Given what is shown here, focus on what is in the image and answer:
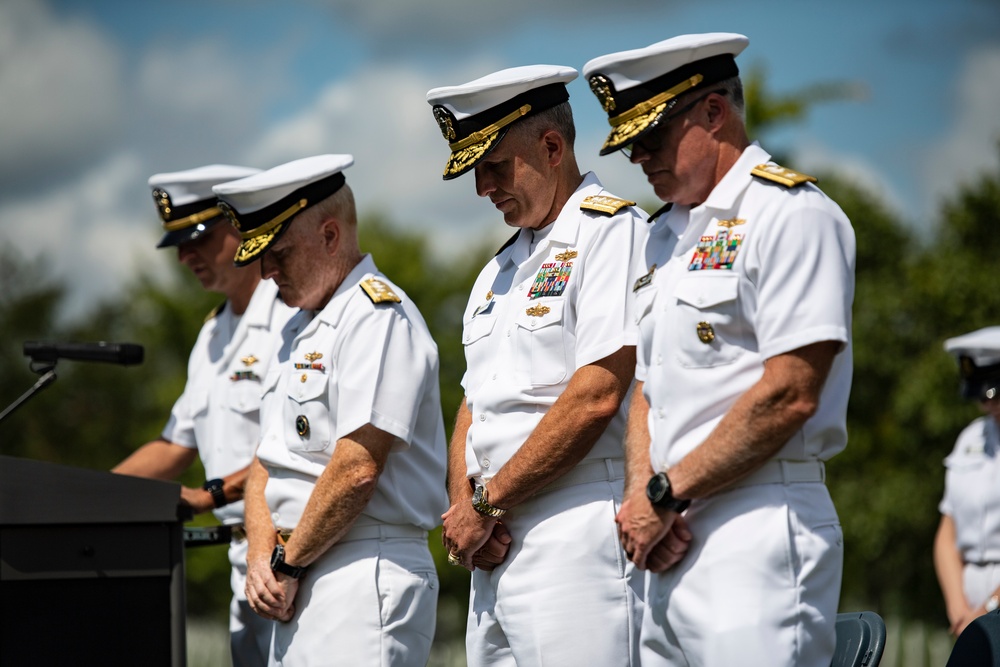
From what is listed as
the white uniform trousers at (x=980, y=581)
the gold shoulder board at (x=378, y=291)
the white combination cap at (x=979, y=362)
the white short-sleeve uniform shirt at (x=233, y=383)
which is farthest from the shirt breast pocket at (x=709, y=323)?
the white uniform trousers at (x=980, y=581)

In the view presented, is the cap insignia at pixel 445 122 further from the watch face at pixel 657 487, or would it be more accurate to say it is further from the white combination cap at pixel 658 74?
the watch face at pixel 657 487

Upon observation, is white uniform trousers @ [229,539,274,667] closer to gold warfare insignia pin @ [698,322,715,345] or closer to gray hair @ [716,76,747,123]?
gold warfare insignia pin @ [698,322,715,345]

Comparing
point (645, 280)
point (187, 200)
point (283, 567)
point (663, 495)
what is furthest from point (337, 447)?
point (187, 200)

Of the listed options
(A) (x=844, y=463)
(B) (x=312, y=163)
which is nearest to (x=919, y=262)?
(A) (x=844, y=463)

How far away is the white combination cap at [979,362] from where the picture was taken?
18.1 ft

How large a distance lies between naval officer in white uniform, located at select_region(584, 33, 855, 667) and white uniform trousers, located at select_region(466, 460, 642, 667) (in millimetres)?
244

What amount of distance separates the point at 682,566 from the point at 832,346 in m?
0.60

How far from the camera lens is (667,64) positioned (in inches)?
114

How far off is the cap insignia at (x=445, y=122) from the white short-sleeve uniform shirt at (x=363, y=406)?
571mm

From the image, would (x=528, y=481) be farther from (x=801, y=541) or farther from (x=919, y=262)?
(x=919, y=262)

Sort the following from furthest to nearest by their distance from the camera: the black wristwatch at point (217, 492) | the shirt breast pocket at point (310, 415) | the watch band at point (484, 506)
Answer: the black wristwatch at point (217, 492) → the shirt breast pocket at point (310, 415) → the watch band at point (484, 506)

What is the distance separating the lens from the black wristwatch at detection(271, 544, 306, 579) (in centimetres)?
362

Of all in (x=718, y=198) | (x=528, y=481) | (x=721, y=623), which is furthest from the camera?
(x=528, y=481)

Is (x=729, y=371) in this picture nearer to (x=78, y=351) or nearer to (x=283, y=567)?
(x=283, y=567)
